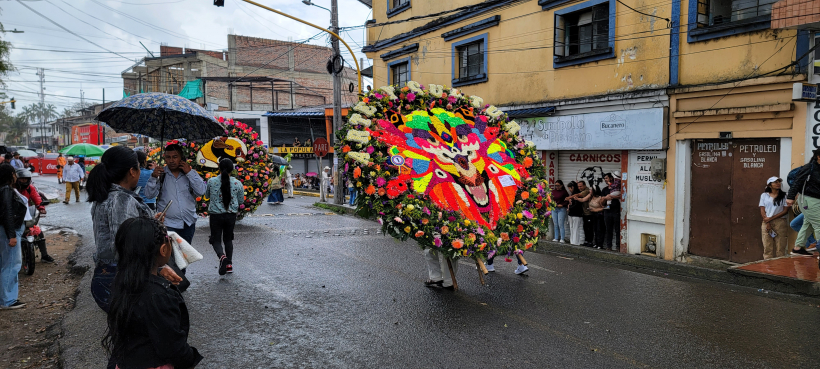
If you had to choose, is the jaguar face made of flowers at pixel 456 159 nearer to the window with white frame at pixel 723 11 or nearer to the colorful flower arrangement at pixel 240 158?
the window with white frame at pixel 723 11

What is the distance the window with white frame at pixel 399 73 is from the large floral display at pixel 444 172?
1180 cm

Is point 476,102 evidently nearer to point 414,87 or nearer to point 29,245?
point 414,87

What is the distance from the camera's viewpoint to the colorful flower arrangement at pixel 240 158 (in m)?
12.6

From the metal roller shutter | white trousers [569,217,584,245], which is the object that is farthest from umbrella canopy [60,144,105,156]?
white trousers [569,217,584,245]

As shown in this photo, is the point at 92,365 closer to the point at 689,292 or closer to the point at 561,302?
the point at 561,302

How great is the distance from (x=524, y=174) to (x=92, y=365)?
521 cm

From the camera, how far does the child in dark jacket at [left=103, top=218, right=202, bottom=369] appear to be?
2.71 m

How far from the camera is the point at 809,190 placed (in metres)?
8.38

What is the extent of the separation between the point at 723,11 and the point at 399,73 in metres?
11.0

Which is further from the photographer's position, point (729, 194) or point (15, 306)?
point (729, 194)

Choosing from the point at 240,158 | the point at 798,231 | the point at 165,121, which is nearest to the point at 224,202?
the point at 165,121

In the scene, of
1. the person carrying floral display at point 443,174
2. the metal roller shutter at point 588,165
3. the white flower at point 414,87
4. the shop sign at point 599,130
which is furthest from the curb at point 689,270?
the white flower at point 414,87

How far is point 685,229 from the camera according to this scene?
35.7 ft

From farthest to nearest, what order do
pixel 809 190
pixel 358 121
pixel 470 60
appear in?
1. pixel 470 60
2. pixel 809 190
3. pixel 358 121
